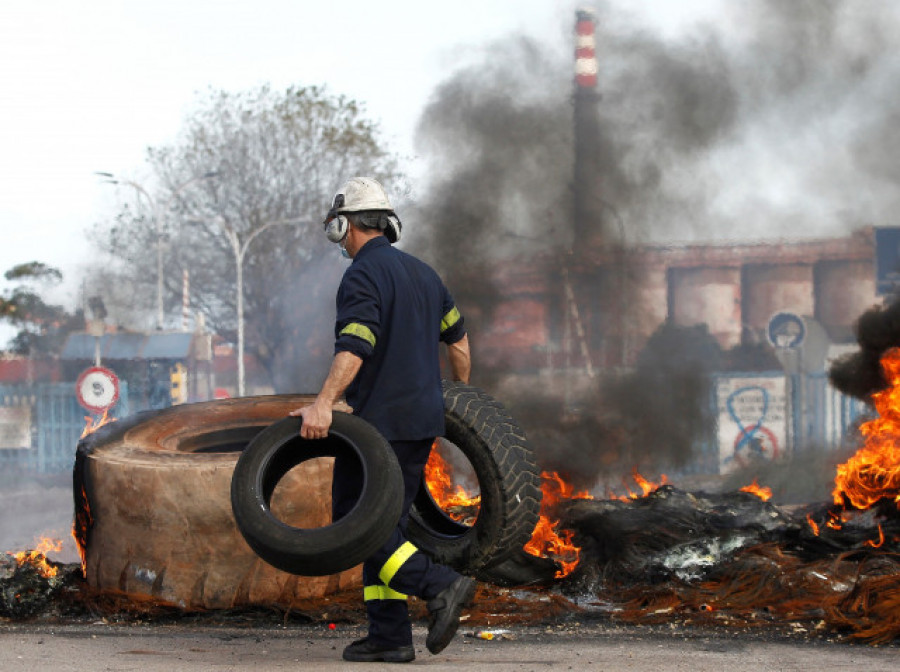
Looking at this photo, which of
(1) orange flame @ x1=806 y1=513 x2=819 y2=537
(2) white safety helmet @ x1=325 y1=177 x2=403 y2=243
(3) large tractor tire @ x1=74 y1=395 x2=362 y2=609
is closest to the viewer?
(2) white safety helmet @ x1=325 y1=177 x2=403 y2=243

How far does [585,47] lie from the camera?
34.5 meters

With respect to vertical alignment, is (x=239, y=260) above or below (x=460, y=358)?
above

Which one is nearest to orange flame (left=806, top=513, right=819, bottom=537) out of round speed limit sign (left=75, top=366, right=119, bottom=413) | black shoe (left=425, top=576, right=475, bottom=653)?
black shoe (left=425, top=576, right=475, bottom=653)

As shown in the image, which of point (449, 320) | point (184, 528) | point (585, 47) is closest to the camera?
point (449, 320)

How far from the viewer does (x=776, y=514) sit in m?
7.86

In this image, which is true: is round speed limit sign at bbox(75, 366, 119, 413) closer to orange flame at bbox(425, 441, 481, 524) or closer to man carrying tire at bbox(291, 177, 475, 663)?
orange flame at bbox(425, 441, 481, 524)

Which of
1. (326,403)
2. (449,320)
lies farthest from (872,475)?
(326,403)

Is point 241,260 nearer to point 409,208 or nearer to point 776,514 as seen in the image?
point 409,208

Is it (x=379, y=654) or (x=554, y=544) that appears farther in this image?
(x=554, y=544)

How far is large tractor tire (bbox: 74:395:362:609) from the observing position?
6270mm

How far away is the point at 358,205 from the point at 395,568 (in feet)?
5.46

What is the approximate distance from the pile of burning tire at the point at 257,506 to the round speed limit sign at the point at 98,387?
12199 millimetres

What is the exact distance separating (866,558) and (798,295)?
26.1m

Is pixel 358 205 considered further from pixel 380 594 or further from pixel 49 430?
pixel 49 430
